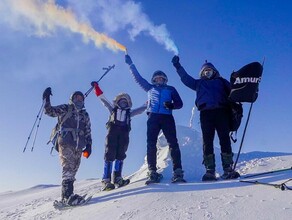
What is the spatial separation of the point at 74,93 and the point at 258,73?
3.80 meters

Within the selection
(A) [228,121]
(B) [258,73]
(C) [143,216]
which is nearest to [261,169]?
(A) [228,121]

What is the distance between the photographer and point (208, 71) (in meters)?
7.82

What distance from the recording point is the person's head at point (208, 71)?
25.6 feet

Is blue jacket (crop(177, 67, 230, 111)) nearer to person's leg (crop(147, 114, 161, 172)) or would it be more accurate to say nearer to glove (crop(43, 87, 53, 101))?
person's leg (crop(147, 114, 161, 172))

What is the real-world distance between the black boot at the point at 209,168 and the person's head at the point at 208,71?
1.70 meters

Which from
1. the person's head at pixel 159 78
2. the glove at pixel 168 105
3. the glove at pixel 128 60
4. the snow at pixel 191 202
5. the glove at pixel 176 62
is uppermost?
the glove at pixel 128 60

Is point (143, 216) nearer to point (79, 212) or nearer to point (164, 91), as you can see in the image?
point (79, 212)

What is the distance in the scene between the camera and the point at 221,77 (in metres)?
7.80

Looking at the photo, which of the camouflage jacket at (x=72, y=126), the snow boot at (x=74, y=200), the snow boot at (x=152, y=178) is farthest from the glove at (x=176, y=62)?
the snow boot at (x=74, y=200)

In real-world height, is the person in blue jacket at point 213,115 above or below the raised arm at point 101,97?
below

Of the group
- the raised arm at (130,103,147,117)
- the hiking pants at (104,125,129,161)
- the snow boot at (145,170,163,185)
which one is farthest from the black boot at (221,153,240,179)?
the raised arm at (130,103,147,117)

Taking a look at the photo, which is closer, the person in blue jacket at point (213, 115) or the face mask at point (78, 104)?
the person in blue jacket at point (213, 115)

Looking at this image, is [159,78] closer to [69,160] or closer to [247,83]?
→ [247,83]

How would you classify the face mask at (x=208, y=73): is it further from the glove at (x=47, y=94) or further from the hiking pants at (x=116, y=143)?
the glove at (x=47, y=94)
